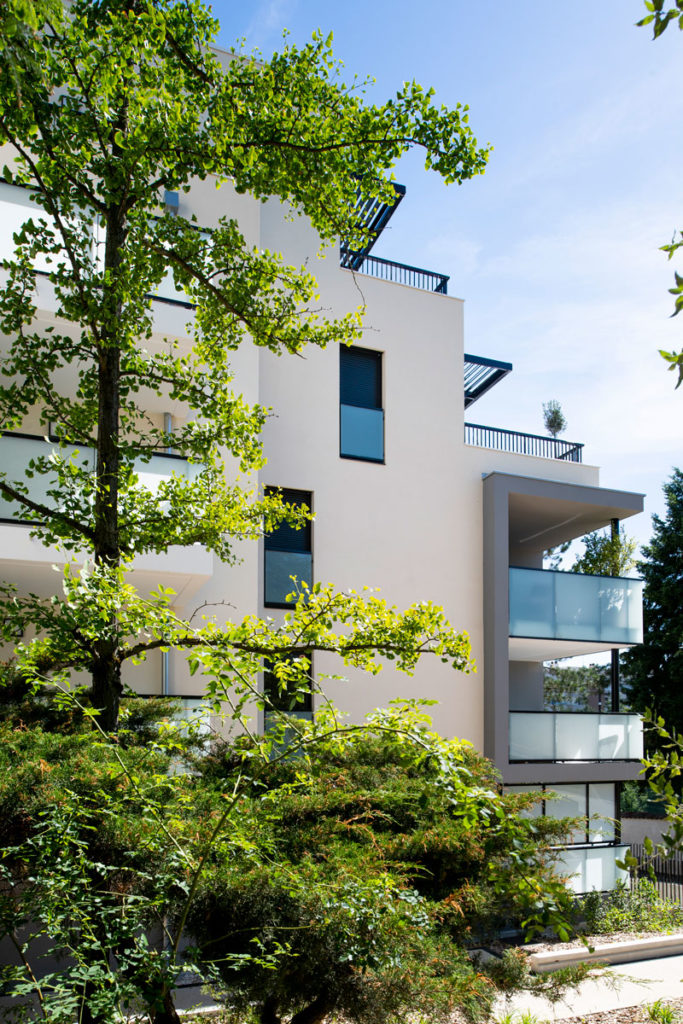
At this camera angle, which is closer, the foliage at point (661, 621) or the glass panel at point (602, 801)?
the glass panel at point (602, 801)

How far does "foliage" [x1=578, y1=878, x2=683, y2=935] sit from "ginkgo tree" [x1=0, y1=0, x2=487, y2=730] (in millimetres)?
10110

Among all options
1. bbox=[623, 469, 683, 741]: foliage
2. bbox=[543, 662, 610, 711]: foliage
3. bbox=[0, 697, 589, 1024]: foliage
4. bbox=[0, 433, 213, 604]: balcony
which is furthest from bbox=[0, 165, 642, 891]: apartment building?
bbox=[543, 662, 610, 711]: foliage

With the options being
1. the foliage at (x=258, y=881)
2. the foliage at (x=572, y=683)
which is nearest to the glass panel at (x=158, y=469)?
the foliage at (x=258, y=881)

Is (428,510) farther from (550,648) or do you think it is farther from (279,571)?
(550,648)

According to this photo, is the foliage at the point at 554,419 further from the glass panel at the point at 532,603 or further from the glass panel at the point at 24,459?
the glass panel at the point at 24,459

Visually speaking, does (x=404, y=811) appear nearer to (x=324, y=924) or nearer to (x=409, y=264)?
(x=324, y=924)

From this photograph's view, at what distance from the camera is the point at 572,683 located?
90.4ft

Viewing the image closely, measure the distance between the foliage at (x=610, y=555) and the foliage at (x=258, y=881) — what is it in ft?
32.7

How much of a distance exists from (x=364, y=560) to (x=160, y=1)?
10127mm

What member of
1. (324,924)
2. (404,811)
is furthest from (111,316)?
(404,811)

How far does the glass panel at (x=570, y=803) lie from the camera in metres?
14.7

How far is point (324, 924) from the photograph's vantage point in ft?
15.5

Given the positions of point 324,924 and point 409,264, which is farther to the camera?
point 409,264

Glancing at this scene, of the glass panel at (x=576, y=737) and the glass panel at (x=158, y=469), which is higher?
the glass panel at (x=158, y=469)
